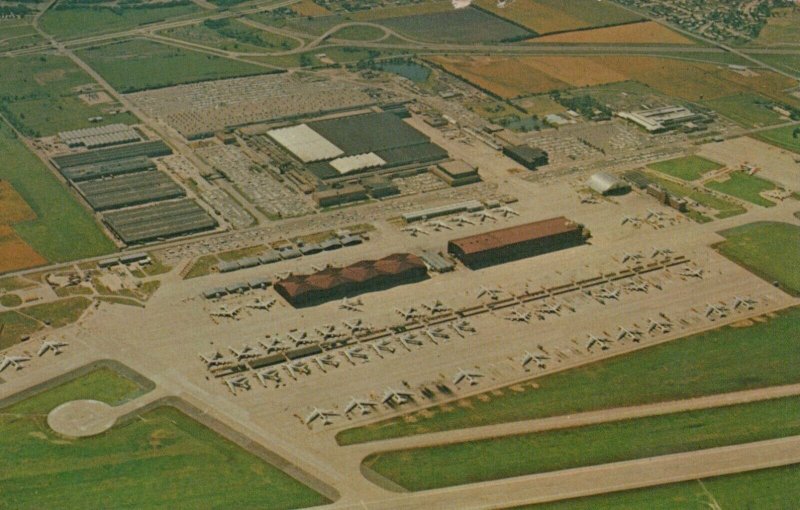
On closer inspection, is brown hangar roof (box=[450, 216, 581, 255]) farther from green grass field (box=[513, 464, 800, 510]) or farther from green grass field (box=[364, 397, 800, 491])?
green grass field (box=[513, 464, 800, 510])

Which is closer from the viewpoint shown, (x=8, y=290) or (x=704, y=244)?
(x=8, y=290)

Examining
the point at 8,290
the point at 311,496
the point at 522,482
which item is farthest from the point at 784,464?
the point at 8,290

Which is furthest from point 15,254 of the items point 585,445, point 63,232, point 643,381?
point 643,381

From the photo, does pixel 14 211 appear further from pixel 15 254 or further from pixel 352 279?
pixel 352 279

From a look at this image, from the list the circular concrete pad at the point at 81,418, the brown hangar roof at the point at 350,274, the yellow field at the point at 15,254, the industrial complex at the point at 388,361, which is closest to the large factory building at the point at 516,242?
the industrial complex at the point at 388,361

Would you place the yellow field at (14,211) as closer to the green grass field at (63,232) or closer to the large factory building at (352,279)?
the green grass field at (63,232)

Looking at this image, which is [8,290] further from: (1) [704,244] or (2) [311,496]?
(1) [704,244]
